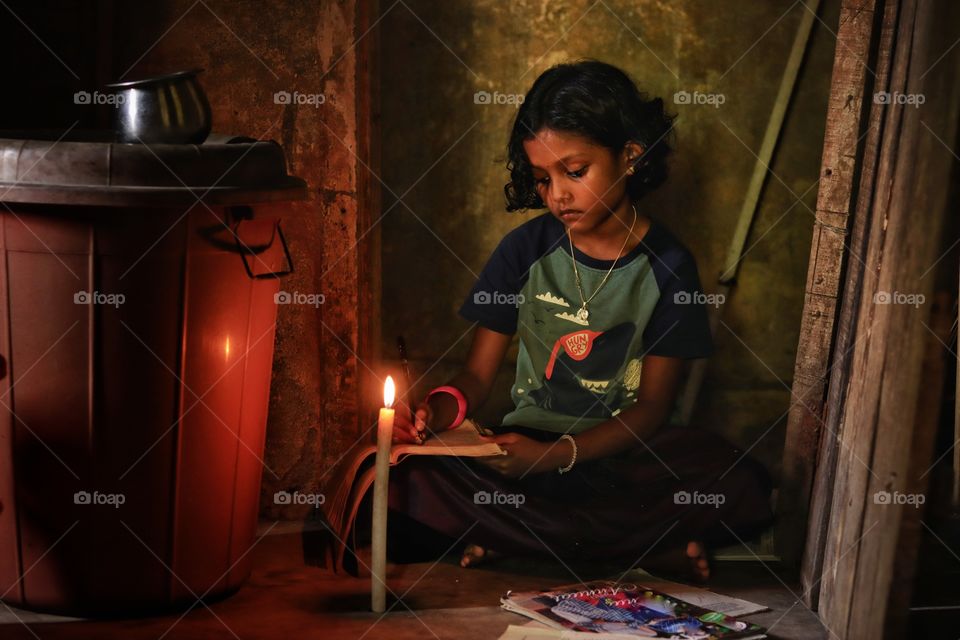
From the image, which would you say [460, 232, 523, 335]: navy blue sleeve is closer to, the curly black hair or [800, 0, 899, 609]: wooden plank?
the curly black hair

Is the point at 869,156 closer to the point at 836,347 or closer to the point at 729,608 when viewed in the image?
the point at 836,347

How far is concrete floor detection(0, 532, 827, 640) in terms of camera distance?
128 inches

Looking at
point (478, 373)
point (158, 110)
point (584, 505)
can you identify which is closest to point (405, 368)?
point (478, 373)

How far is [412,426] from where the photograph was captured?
3816 millimetres

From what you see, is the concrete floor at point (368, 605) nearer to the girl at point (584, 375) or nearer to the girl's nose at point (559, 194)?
the girl at point (584, 375)

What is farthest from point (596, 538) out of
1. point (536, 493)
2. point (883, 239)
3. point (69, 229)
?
point (69, 229)

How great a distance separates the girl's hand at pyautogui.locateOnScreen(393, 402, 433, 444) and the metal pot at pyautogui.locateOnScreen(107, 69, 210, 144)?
3.92 ft

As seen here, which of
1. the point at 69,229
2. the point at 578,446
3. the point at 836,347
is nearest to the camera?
the point at 69,229

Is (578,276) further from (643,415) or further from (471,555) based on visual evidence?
(471,555)

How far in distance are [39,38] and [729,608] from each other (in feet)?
10.2

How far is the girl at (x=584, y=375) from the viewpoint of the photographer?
12.5ft

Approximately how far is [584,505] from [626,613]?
54 cm

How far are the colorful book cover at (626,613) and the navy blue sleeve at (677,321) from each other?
87 cm

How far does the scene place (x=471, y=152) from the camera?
4047 millimetres
